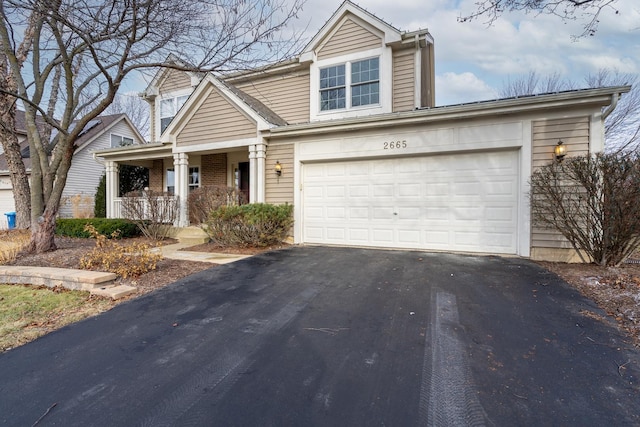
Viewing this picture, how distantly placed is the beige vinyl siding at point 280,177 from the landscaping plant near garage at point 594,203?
5.69 meters

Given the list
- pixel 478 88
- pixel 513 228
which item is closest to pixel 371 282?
pixel 513 228

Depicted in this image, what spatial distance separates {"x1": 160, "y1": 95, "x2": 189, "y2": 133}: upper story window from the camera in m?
13.2

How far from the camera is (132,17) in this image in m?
5.61

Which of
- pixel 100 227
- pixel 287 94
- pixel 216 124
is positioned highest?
pixel 287 94

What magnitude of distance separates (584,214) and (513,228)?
129cm

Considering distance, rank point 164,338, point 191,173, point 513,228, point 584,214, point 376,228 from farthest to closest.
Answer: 1. point 191,173
2. point 376,228
3. point 513,228
4. point 584,214
5. point 164,338

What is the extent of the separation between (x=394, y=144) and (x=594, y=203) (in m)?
3.94

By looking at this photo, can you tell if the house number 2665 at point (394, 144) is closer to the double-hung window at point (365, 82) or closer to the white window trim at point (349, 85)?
the white window trim at point (349, 85)

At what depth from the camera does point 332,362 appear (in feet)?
8.24

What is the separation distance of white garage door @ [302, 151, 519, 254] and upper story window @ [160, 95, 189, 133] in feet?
26.0

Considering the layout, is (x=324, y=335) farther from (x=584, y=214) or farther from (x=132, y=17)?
(x=132, y=17)

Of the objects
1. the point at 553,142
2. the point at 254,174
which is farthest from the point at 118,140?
the point at 553,142

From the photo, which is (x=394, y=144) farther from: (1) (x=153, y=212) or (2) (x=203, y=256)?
(1) (x=153, y=212)

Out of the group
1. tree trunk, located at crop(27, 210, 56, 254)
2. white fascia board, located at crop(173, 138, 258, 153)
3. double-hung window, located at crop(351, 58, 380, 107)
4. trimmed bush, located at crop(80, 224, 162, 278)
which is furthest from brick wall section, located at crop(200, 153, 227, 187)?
trimmed bush, located at crop(80, 224, 162, 278)
